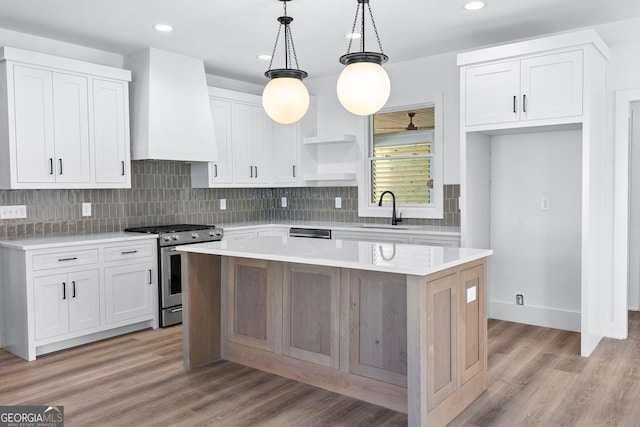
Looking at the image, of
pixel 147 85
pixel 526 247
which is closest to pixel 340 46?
pixel 147 85

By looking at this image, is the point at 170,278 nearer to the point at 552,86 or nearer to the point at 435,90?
the point at 435,90

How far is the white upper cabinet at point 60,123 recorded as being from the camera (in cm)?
407

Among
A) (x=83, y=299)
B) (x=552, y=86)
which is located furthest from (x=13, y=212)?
(x=552, y=86)

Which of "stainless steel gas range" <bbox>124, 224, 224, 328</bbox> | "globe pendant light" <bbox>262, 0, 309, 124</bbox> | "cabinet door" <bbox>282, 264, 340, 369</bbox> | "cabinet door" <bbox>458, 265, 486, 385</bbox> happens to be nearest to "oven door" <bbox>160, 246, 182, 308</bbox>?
"stainless steel gas range" <bbox>124, 224, 224, 328</bbox>

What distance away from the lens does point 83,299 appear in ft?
14.0

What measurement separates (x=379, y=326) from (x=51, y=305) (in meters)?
2.69

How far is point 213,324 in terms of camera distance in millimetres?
3859

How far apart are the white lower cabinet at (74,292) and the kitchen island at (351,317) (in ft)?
3.74

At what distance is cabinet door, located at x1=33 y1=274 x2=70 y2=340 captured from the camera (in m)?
3.98

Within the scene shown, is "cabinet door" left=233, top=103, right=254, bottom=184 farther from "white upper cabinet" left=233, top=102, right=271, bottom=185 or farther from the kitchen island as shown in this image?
the kitchen island

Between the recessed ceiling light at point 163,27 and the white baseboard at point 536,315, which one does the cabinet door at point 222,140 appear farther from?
the white baseboard at point 536,315

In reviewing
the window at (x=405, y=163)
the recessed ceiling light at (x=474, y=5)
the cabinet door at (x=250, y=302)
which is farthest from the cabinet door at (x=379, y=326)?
the window at (x=405, y=163)

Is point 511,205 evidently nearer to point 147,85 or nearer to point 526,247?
Result: point 526,247

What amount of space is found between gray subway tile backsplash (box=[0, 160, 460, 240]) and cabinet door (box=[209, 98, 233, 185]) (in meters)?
0.36
